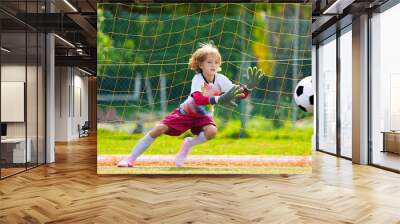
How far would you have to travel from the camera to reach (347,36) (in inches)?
323

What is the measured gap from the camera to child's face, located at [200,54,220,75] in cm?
590

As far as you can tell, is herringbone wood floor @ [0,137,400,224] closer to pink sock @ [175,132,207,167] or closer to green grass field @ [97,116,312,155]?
pink sock @ [175,132,207,167]

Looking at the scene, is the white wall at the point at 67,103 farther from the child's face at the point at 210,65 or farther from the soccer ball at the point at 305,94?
the soccer ball at the point at 305,94

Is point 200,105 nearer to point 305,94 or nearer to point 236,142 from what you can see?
point 236,142

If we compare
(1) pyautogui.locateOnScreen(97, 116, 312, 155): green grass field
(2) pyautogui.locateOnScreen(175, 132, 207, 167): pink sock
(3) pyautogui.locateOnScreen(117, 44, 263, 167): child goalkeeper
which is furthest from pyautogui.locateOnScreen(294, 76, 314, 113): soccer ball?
(2) pyautogui.locateOnScreen(175, 132, 207, 167): pink sock

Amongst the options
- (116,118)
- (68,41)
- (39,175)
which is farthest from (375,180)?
(68,41)

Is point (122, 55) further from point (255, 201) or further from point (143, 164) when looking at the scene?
point (255, 201)

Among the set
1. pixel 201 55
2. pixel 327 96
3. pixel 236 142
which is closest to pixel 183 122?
pixel 236 142

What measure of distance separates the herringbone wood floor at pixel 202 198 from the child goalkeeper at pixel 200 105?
50 centimetres

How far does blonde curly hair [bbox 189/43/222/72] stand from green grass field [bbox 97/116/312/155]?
37.7 inches

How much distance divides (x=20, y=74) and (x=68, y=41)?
4435 mm

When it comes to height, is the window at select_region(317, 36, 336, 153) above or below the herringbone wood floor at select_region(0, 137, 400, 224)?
above

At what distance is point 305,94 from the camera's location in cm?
570

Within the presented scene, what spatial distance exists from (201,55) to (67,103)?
31.7 feet
